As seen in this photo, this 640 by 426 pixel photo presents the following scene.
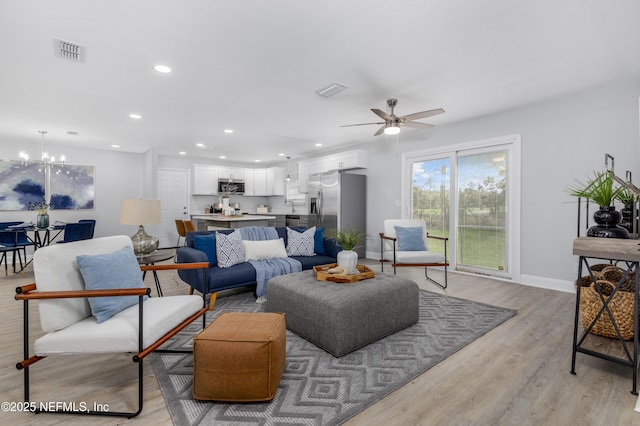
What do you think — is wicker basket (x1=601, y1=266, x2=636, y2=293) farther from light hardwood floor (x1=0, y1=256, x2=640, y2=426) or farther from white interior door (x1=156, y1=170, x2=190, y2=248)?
white interior door (x1=156, y1=170, x2=190, y2=248)

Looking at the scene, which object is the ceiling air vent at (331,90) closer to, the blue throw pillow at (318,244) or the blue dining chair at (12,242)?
the blue throw pillow at (318,244)

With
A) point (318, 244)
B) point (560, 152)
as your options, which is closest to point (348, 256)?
point (318, 244)

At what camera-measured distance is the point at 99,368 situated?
2131mm

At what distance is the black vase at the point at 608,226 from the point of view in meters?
2.03

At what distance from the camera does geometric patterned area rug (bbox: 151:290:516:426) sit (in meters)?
1.65

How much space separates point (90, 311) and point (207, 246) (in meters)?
1.61

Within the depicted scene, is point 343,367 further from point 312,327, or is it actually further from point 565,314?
point 565,314

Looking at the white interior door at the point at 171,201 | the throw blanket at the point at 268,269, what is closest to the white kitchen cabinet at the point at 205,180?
the white interior door at the point at 171,201

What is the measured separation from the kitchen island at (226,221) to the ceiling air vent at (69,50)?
13.0ft

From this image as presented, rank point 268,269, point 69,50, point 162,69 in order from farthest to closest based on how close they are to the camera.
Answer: point 268,269 < point 162,69 < point 69,50

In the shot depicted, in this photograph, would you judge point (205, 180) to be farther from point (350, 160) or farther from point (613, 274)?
point (613, 274)

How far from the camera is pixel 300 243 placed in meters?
4.25

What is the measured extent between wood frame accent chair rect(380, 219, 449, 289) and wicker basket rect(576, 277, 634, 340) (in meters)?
1.58

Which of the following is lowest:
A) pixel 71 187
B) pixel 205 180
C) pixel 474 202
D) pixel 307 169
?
pixel 474 202
